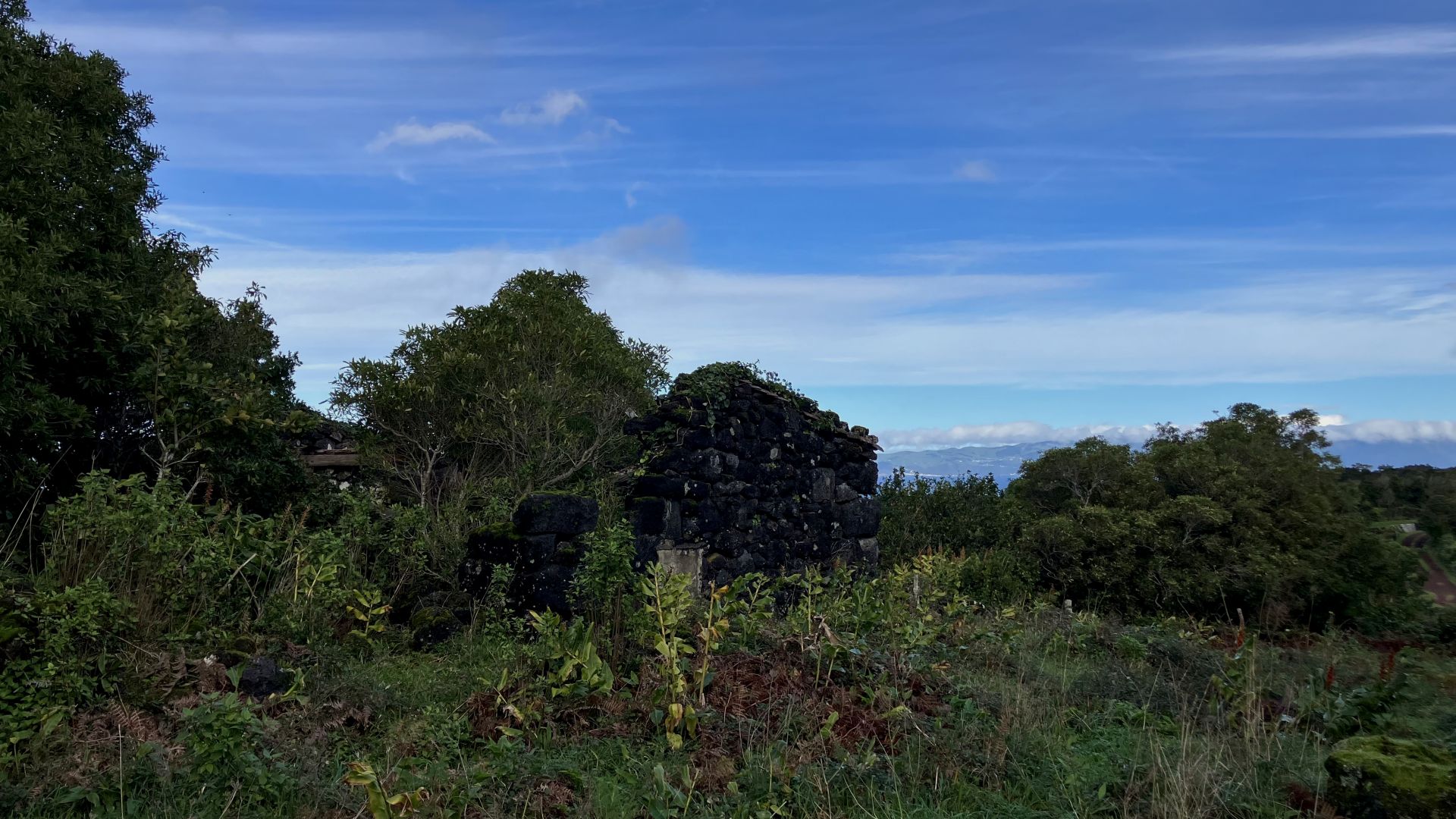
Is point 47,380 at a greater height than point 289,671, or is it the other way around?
point 47,380

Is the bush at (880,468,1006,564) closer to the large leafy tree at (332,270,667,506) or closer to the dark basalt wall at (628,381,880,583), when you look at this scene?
the dark basalt wall at (628,381,880,583)

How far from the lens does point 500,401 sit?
15719mm

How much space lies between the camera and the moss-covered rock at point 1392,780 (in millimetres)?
3768

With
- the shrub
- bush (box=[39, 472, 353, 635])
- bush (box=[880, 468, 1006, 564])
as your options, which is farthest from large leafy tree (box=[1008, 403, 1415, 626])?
the shrub

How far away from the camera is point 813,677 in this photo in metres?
5.54

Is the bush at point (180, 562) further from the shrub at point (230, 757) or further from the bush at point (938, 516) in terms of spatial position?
the bush at point (938, 516)

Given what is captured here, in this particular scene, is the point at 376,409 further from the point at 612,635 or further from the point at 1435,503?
the point at 1435,503

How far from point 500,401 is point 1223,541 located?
11.3m

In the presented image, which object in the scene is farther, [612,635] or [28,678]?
[612,635]

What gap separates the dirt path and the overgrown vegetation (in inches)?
27.3

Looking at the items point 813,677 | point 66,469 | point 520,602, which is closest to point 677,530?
point 520,602

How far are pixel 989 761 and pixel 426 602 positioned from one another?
5379 mm

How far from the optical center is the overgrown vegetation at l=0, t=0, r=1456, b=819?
13.8ft

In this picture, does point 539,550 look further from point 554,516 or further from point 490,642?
point 490,642
